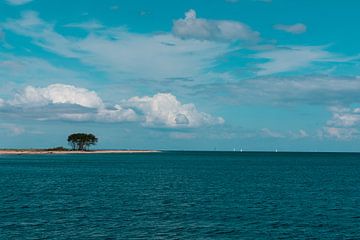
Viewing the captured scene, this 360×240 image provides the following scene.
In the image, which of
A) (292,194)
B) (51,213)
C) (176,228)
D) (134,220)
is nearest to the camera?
(176,228)

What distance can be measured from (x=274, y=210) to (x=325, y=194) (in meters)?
25.2

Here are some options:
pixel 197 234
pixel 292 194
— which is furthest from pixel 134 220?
pixel 292 194

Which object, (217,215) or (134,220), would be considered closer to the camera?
(134,220)

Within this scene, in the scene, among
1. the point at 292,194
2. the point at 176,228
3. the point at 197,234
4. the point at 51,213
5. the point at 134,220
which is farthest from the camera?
the point at 292,194

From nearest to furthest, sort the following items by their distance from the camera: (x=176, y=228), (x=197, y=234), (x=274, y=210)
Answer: (x=197, y=234) → (x=176, y=228) → (x=274, y=210)

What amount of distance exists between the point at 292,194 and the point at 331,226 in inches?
1207

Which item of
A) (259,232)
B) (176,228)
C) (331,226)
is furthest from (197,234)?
(331,226)

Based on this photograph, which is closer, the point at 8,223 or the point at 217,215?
the point at 8,223

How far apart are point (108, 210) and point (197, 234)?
18332 millimetres

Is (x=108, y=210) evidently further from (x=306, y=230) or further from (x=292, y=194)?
(x=292, y=194)

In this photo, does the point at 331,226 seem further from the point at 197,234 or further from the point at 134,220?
the point at 134,220

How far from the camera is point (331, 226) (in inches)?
1940

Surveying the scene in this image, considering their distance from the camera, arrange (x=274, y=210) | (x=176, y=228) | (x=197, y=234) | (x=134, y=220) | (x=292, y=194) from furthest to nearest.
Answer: (x=292, y=194), (x=274, y=210), (x=134, y=220), (x=176, y=228), (x=197, y=234)

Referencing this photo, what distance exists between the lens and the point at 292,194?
3137 inches
